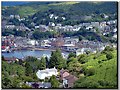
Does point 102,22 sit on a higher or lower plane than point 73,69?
higher

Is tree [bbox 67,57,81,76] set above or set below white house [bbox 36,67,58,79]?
above

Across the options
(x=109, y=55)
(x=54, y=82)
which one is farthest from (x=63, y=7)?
(x=54, y=82)

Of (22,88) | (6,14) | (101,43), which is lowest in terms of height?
(22,88)

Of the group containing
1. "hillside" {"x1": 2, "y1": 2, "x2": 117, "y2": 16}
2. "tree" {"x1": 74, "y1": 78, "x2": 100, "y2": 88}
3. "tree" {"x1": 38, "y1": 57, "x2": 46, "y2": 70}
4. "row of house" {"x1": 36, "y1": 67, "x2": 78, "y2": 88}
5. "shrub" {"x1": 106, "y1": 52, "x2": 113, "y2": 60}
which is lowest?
"tree" {"x1": 74, "y1": 78, "x2": 100, "y2": 88}

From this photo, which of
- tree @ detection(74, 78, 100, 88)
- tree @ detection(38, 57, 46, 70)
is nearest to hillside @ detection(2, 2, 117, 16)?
tree @ detection(38, 57, 46, 70)

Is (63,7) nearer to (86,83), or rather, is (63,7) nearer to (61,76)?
(61,76)

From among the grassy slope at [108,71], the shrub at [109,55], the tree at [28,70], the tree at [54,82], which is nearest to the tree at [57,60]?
the tree at [54,82]

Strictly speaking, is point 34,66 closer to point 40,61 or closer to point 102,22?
point 40,61

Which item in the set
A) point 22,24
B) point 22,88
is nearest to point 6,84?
point 22,88

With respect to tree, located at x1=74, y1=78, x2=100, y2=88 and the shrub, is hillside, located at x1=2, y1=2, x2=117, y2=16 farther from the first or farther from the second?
tree, located at x1=74, y1=78, x2=100, y2=88
